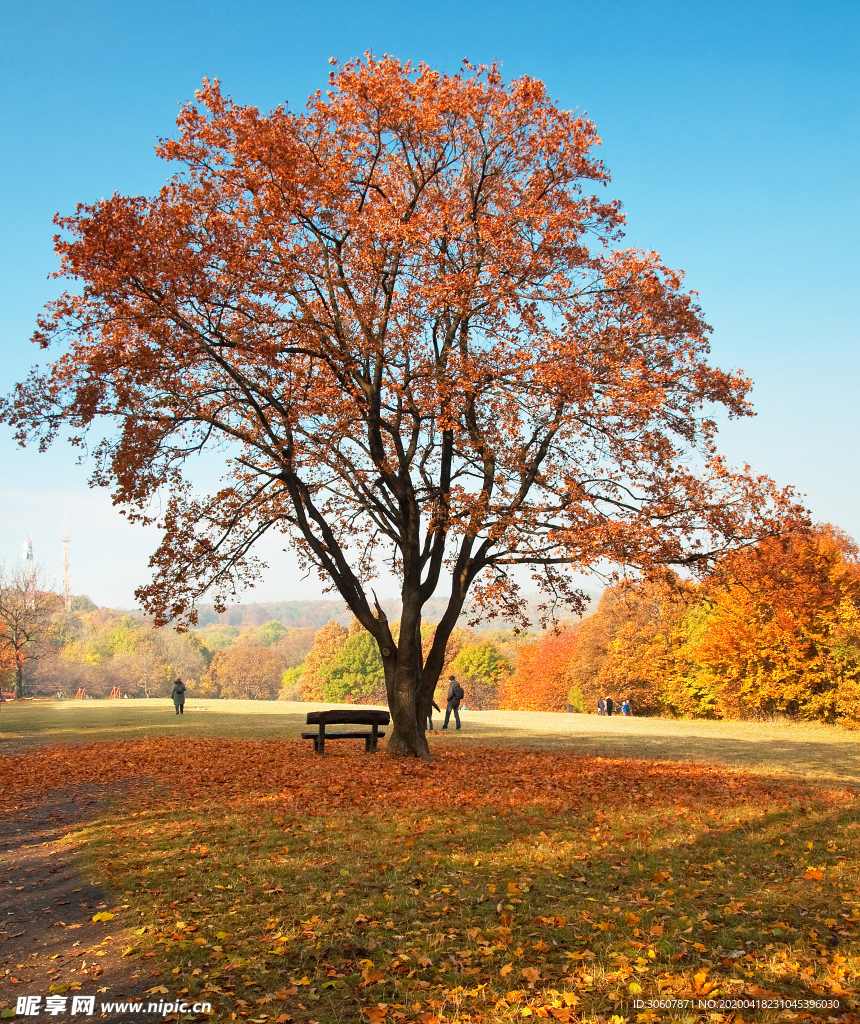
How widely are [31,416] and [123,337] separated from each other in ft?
6.96

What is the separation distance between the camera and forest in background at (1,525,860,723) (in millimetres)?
16109

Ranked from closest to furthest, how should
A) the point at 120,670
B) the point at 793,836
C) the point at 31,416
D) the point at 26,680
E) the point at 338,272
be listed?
the point at 793,836 → the point at 31,416 → the point at 338,272 → the point at 26,680 → the point at 120,670

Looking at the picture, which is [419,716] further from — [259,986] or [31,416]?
[259,986]

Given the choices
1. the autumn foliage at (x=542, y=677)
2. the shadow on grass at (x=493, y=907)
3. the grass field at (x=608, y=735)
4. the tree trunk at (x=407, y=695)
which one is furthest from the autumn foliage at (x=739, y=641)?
the shadow on grass at (x=493, y=907)

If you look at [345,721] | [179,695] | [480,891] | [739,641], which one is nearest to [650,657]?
[739,641]

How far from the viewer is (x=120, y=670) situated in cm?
10825

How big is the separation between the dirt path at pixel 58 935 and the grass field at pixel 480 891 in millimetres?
87

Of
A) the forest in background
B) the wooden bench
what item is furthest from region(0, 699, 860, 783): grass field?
the wooden bench

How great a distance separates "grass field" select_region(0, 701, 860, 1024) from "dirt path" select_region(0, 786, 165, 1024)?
0.28 ft

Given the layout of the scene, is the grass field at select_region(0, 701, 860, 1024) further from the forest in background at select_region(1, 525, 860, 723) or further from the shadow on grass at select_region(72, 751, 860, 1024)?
the forest in background at select_region(1, 525, 860, 723)

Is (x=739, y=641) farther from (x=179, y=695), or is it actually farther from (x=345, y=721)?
(x=345, y=721)

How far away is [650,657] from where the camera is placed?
5512 cm

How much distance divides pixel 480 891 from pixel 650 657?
51412 mm

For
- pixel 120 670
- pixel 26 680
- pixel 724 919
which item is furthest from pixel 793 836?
pixel 120 670
